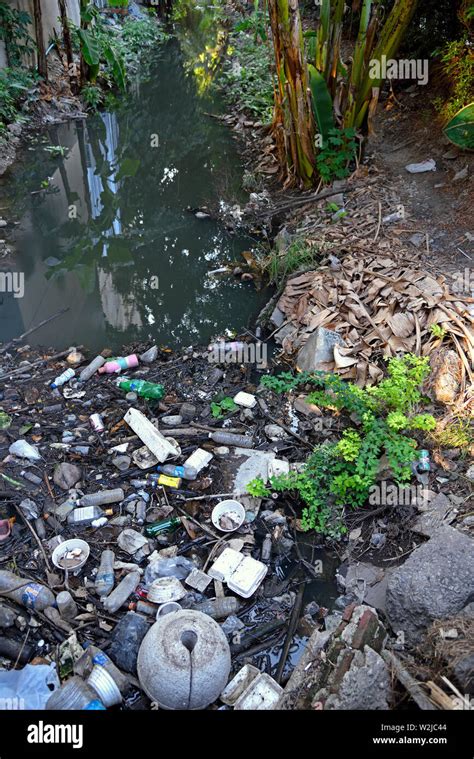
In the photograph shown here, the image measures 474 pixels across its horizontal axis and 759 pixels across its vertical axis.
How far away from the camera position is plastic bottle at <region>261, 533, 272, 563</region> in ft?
10.6

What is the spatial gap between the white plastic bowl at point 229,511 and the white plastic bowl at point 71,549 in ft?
2.57

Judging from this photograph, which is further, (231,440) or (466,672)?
(231,440)

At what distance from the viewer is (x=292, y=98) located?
19.8ft

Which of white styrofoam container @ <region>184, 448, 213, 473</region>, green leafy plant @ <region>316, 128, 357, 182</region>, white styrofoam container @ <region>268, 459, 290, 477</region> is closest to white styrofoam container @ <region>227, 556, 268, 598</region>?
white styrofoam container @ <region>268, 459, 290, 477</region>

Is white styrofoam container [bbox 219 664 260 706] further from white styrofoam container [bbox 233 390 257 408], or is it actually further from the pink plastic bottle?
the pink plastic bottle

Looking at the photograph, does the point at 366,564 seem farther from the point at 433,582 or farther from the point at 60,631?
the point at 60,631

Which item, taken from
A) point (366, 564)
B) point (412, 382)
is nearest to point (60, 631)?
point (366, 564)

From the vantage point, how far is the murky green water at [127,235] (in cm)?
525

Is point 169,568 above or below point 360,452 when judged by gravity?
below

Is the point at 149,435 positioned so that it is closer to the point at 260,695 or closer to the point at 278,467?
the point at 278,467

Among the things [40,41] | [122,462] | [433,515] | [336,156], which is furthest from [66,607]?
[40,41]

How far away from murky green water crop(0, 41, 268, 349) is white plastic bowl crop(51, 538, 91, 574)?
2186mm

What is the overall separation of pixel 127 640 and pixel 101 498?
1.00 meters

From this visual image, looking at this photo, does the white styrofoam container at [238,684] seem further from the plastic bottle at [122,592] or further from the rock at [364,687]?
the plastic bottle at [122,592]
